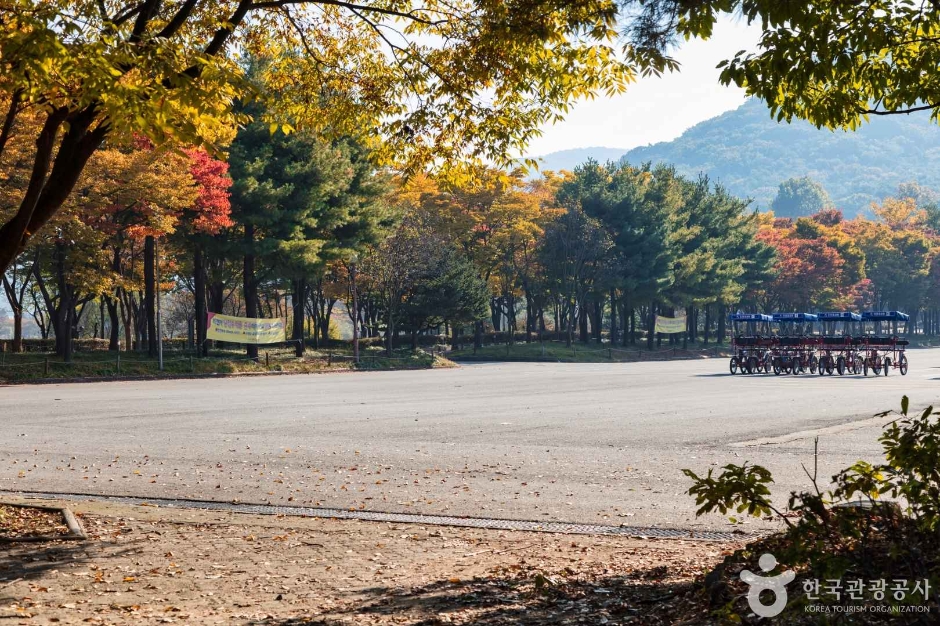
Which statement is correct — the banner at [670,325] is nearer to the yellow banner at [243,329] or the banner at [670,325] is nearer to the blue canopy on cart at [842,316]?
the blue canopy on cart at [842,316]

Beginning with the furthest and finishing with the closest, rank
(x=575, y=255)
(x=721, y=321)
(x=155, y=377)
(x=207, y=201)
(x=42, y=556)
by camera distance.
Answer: (x=721, y=321), (x=575, y=255), (x=207, y=201), (x=155, y=377), (x=42, y=556)

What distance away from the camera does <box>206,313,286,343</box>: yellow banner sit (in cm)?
4584

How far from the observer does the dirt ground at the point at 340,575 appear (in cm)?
591

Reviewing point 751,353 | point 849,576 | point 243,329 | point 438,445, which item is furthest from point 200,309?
point 849,576

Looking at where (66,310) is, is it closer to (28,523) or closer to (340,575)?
(28,523)

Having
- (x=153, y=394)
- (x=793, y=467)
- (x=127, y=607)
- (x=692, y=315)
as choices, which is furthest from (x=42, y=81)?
(x=692, y=315)

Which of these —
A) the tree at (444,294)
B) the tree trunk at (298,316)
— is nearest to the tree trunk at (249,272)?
the tree trunk at (298,316)

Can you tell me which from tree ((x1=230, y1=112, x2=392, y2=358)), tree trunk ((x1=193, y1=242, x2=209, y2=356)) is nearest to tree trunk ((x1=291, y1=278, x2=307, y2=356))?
tree ((x1=230, y1=112, x2=392, y2=358))

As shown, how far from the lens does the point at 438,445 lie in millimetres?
15125

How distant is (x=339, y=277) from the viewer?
214ft

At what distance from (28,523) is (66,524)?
0.37m

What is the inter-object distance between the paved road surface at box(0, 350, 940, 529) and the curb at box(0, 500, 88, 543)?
4.81 feet

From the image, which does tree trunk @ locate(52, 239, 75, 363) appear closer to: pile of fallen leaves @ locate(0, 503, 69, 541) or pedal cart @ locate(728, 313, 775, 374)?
pedal cart @ locate(728, 313, 775, 374)

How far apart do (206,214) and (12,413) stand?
23.9 meters
